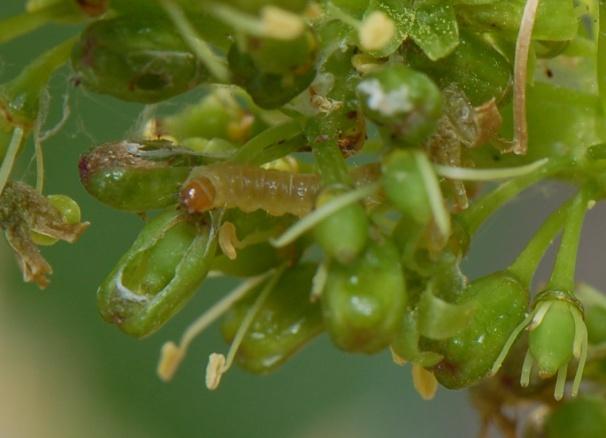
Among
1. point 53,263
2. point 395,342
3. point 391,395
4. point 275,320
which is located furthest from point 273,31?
point 391,395

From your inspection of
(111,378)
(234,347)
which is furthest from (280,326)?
(111,378)

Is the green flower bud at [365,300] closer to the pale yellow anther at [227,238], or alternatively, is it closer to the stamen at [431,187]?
the stamen at [431,187]

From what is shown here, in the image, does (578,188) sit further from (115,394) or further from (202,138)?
(115,394)

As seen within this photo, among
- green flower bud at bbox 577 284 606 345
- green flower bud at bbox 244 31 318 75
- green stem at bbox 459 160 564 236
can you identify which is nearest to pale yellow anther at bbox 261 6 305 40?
green flower bud at bbox 244 31 318 75

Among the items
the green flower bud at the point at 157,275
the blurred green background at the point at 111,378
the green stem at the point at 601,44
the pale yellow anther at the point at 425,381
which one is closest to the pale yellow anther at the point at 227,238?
the green flower bud at the point at 157,275

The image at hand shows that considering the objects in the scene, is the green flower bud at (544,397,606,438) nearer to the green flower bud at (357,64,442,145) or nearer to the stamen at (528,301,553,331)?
the stamen at (528,301,553,331)

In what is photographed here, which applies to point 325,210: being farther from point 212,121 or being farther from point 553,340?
point 212,121
